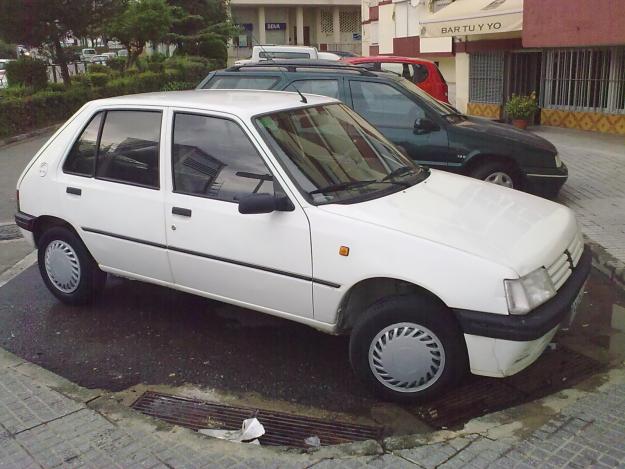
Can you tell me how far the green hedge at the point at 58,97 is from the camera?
17.2 meters

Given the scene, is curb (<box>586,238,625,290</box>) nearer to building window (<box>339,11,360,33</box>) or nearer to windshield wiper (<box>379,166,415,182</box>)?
windshield wiper (<box>379,166,415,182</box>)

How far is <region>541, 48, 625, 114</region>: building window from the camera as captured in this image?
14.2 metres

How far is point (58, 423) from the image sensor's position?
11.8 feet

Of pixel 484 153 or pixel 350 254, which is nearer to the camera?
pixel 350 254

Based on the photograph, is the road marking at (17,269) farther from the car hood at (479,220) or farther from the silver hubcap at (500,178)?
the silver hubcap at (500,178)

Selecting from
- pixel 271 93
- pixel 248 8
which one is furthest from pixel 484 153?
pixel 248 8

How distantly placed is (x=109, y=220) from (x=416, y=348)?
2521mm

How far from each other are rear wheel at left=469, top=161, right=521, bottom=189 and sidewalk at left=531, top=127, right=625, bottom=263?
0.89m

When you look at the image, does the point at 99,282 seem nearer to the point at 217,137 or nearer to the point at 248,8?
the point at 217,137

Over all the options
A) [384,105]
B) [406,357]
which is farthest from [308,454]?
[384,105]

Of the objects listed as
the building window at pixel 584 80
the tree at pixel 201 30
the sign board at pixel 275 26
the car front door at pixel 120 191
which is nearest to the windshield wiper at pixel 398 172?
the car front door at pixel 120 191

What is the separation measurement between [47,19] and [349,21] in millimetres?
47457

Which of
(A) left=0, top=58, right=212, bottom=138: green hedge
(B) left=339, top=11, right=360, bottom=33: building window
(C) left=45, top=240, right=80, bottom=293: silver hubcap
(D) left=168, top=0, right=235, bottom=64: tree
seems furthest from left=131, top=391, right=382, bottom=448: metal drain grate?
(B) left=339, top=11, right=360, bottom=33: building window

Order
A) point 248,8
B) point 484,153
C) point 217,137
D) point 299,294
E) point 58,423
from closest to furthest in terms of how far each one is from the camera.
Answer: point 58,423 < point 299,294 < point 217,137 < point 484,153 < point 248,8
